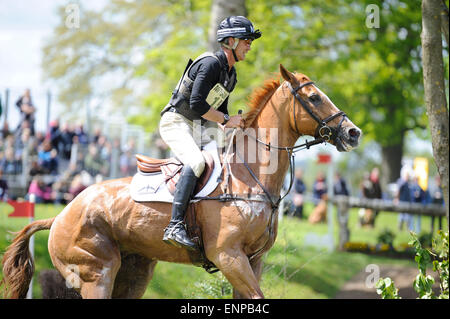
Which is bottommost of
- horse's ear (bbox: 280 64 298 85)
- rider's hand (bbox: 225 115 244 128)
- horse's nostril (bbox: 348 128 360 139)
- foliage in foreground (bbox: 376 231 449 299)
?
foliage in foreground (bbox: 376 231 449 299)

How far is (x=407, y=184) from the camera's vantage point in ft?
63.8

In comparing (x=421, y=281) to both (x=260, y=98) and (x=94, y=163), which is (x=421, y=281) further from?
(x=94, y=163)

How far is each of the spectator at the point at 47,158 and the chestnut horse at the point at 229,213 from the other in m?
7.32

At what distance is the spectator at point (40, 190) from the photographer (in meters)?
12.3

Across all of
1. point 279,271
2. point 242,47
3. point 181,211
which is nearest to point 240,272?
point 181,211

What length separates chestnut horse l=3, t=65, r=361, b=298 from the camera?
17.0ft

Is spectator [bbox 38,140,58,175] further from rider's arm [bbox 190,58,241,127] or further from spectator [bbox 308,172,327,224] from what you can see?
rider's arm [bbox 190,58,241,127]

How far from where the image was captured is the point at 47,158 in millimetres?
12875

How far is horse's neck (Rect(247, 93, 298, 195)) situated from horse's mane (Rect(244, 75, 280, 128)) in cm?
12

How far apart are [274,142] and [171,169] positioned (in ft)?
3.52

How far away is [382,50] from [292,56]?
8.51ft

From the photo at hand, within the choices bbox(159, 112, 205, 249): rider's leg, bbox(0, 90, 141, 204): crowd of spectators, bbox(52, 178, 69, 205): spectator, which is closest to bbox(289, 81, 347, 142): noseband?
bbox(159, 112, 205, 249): rider's leg
